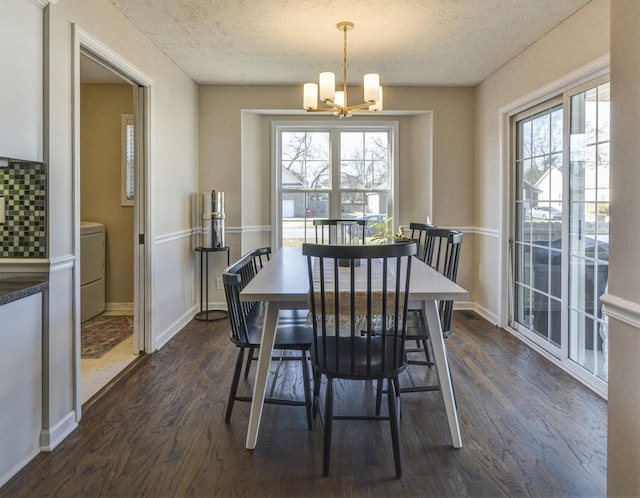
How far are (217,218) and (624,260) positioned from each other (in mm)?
3665

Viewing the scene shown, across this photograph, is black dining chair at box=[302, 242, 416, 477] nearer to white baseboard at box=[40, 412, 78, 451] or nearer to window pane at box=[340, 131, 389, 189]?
white baseboard at box=[40, 412, 78, 451]

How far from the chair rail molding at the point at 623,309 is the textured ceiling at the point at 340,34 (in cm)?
225

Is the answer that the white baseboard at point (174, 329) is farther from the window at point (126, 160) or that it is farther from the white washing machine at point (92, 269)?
the window at point (126, 160)

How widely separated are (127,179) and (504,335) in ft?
13.5

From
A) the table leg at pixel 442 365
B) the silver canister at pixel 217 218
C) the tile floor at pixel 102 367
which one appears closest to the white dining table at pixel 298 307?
the table leg at pixel 442 365

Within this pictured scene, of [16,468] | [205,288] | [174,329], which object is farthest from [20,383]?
[205,288]

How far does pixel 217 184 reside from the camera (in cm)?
475

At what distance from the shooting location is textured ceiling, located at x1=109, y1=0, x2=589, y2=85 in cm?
287

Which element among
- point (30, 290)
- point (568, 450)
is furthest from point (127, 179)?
point (568, 450)

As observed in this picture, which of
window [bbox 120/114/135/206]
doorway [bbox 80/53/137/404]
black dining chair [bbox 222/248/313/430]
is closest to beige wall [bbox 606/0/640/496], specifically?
black dining chair [bbox 222/248/313/430]

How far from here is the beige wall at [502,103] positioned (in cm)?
278

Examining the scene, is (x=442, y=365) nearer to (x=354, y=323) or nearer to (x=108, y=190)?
(x=354, y=323)

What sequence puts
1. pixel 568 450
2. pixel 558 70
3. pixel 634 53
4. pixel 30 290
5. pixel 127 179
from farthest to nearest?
pixel 127 179 → pixel 558 70 → pixel 568 450 → pixel 30 290 → pixel 634 53

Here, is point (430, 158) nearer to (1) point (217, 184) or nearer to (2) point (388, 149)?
(2) point (388, 149)
